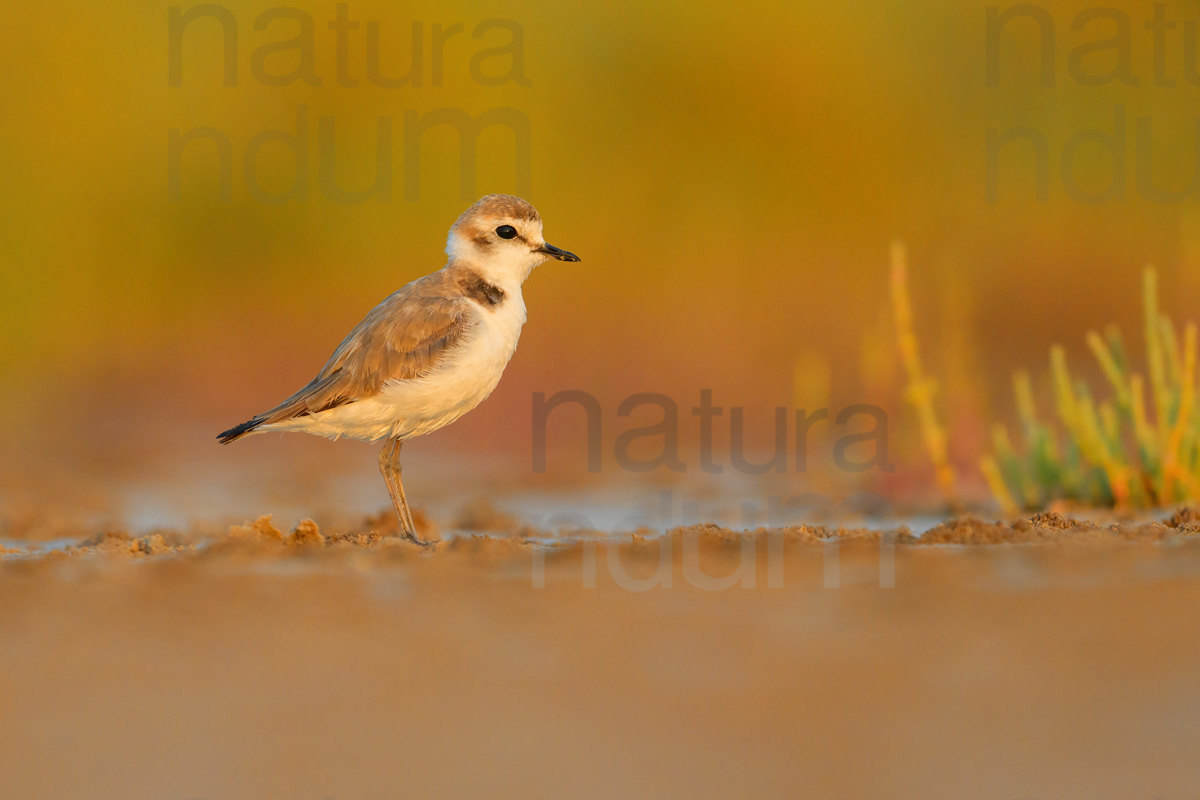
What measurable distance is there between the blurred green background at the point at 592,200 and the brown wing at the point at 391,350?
4.58 m

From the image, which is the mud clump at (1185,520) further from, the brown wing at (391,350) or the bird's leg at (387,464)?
the bird's leg at (387,464)

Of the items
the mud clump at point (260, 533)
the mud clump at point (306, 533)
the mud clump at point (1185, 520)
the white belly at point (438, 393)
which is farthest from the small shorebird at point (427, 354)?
the mud clump at point (1185, 520)

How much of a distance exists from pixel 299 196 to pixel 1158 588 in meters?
9.69

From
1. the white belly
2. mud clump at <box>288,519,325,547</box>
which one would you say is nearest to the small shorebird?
the white belly

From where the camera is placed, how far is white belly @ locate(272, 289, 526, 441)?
5.34 m

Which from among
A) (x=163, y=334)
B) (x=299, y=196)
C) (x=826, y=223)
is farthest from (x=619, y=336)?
(x=163, y=334)

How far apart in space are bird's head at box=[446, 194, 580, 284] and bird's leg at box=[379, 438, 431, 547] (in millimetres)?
918

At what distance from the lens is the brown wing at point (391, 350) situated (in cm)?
537

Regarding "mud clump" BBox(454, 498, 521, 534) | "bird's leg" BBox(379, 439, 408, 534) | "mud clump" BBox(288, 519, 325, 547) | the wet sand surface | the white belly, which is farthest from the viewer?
"mud clump" BBox(454, 498, 521, 534)

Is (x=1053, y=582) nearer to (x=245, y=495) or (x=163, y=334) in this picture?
(x=245, y=495)

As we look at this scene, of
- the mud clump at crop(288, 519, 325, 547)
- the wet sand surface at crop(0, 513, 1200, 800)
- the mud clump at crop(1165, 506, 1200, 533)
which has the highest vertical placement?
the mud clump at crop(288, 519, 325, 547)

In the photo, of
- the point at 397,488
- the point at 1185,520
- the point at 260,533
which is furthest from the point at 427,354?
the point at 1185,520

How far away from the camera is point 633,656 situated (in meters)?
3.40

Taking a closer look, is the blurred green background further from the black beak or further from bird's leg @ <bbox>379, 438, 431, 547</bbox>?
the black beak
